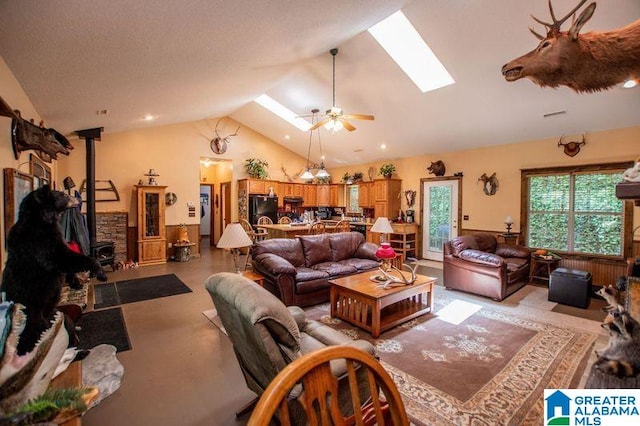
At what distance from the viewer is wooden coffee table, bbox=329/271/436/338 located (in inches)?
126

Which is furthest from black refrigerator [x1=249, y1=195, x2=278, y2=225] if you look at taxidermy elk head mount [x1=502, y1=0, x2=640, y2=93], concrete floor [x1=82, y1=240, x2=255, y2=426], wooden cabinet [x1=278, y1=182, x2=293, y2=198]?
taxidermy elk head mount [x1=502, y1=0, x2=640, y2=93]

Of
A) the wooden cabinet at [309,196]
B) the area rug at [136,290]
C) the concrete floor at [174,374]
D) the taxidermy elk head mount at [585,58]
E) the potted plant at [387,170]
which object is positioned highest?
the potted plant at [387,170]

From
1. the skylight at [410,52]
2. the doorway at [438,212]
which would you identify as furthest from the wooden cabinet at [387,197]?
the skylight at [410,52]

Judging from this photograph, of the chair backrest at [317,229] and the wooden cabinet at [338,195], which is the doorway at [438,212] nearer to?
the chair backrest at [317,229]

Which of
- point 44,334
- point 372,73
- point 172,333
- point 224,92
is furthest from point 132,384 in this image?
point 372,73

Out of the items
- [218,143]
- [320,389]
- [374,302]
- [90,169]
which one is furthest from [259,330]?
[218,143]

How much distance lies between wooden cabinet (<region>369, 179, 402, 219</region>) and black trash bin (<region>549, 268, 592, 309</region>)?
13.1 ft

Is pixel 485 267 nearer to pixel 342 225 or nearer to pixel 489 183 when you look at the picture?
pixel 489 183

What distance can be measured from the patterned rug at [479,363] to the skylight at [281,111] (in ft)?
17.1

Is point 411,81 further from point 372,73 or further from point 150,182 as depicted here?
point 150,182

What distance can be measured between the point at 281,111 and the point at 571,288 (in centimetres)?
665

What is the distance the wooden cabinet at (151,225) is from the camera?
6630mm

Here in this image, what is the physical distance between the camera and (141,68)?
312 centimetres

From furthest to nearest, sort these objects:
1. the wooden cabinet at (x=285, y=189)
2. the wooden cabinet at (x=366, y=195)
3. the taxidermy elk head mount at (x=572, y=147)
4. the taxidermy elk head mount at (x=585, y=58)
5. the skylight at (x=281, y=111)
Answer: the wooden cabinet at (x=285, y=189), the wooden cabinet at (x=366, y=195), the skylight at (x=281, y=111), the taxidermy elk head mount at (x=572, y=147), the taxidermy elk head mount at (x=585, y=58)
